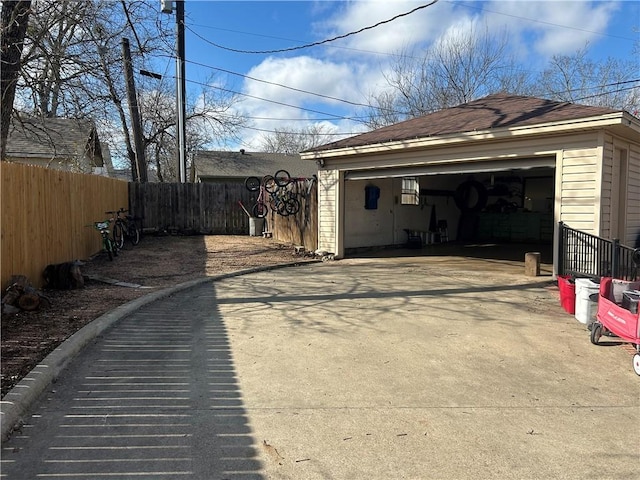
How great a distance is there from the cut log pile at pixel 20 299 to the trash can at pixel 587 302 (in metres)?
6.71

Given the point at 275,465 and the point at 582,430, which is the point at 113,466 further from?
the point at 582,430

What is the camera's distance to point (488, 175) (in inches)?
693

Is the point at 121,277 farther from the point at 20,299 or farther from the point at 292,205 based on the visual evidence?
the point at 292,205

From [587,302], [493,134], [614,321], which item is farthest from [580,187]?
[614,321]

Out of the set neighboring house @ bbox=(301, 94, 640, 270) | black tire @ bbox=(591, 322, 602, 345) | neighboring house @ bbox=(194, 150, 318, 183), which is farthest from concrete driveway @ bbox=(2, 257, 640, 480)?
neighboring house @ bbox=(194, 150, 318, 183)

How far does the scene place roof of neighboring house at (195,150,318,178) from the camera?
1178 inches

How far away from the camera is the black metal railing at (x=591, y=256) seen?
22.8 feet

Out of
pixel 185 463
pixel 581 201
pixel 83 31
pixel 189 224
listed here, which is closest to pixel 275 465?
pixel 185 463

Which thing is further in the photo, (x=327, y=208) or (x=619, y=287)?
(x=327, y=208)

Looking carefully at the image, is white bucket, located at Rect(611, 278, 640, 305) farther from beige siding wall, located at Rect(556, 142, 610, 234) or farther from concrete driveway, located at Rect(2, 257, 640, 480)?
beige siding wall, located at Rect(556, 142, 610, 234)

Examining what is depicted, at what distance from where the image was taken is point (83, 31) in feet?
31.6

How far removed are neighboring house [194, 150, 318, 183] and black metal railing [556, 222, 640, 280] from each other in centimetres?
2161

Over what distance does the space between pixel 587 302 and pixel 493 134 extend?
4348mm

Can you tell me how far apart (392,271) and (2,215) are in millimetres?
7082
